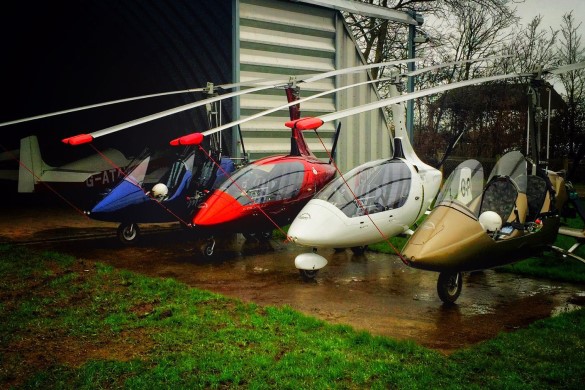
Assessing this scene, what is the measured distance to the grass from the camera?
388 centimetres

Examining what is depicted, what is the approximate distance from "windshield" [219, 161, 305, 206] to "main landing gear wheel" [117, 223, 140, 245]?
2172mm

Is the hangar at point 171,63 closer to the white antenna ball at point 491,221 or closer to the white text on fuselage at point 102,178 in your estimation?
the white text on fuselage at point 102,178

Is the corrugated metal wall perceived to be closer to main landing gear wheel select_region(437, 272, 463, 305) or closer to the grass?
the grass

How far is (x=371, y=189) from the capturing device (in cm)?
678

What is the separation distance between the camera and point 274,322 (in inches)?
201

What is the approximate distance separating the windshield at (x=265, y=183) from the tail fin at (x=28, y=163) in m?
5.34

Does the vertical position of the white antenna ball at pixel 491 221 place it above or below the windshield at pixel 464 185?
below

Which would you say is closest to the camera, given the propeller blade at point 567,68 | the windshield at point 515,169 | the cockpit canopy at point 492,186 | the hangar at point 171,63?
the propeller blade at point 567,68

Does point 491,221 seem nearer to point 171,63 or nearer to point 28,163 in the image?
point 171,63

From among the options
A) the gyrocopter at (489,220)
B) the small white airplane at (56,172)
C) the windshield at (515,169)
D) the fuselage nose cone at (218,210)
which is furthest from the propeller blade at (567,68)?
the small white airplane at (56,172)

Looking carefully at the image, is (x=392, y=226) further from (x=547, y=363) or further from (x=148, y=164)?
(x=148, y=164)

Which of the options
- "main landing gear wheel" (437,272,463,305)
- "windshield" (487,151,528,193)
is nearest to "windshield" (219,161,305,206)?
"windshield" (487,151,528,193)

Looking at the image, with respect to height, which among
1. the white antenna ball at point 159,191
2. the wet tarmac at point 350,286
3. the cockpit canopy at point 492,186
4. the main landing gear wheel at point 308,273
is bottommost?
the wet tarmac at point 350,286

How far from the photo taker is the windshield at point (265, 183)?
7.80m
